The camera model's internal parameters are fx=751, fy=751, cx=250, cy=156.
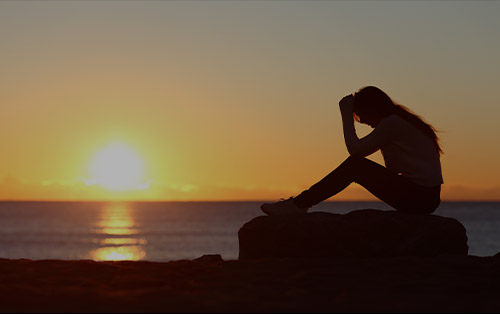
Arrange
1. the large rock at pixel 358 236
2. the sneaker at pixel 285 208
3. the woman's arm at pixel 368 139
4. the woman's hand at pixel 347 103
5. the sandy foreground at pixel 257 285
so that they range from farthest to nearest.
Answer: the sneaker at pixel 285 208 < the large rock at pixel 358 236 < the woman's hand at pixel 347 103 < the woman's arm at pixel 368 139 < the sandy foreground at pixel 257 285

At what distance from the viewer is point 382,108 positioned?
9062 millimetres

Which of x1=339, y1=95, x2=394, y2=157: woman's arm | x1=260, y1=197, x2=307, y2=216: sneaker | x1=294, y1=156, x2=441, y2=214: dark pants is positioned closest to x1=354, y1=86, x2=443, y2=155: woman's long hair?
x1=339, y1=95, x2=394, y2=157: woman's arm

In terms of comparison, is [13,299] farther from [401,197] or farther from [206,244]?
[206,244]

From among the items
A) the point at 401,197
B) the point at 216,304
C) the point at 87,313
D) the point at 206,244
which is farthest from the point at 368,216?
the point at 206,244

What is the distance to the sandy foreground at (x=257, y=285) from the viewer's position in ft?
19.6

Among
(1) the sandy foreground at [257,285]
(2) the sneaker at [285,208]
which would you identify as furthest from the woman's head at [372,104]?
(1) the sandy foreground at [257,285]

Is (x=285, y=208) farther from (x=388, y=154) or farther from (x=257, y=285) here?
(x=257, y=285)

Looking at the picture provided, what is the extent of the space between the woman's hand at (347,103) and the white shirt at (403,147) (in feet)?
0.52

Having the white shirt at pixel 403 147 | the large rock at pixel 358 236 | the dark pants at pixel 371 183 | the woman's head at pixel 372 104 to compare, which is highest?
the woman's head at pixel 372 104

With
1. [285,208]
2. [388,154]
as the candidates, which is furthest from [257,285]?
[388,154]

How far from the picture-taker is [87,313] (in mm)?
5656

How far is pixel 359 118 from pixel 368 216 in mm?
1266

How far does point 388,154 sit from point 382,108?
1.84 ft

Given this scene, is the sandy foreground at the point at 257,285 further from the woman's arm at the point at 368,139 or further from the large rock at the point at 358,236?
the woman's arm at the point at 368,139
